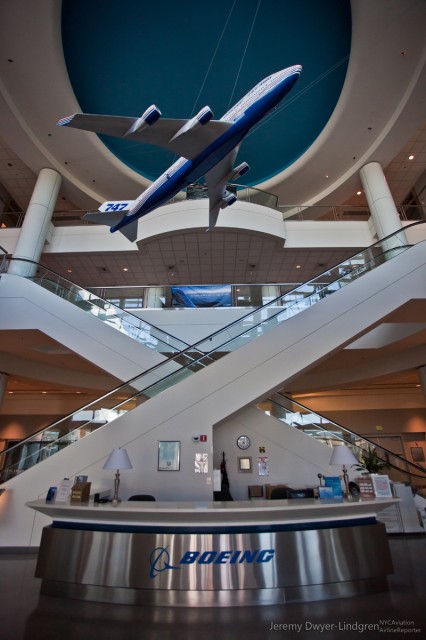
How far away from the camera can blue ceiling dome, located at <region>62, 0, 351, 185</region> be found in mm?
10984

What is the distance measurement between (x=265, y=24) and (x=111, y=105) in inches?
242

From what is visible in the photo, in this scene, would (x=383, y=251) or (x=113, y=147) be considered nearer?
(x=383, y=251)

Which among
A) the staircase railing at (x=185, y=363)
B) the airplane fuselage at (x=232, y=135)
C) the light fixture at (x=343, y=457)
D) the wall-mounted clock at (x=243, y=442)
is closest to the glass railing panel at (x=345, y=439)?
the wall-mounted clock at (x=243, y=442)

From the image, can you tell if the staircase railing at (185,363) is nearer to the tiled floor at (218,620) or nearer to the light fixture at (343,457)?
the tiled floor at (218,620)

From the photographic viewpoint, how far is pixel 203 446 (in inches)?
276

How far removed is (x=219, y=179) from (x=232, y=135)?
1.61m

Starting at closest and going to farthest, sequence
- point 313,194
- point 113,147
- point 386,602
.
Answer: point 386,602
point 113,147
point 313,194

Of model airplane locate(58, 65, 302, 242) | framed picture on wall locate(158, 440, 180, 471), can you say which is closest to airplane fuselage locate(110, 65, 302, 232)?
model airplane locate(58, 65, 302, 242)

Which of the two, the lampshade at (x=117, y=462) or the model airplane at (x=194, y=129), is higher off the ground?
the model airplane at (x=194, y=129)

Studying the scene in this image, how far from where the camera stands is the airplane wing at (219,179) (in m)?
7.88

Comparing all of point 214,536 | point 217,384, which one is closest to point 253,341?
point 217,384

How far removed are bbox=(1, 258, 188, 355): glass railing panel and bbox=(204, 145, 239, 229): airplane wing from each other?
364 centimetres

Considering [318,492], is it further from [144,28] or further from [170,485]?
[144,28]

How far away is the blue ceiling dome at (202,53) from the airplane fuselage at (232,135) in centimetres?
657
